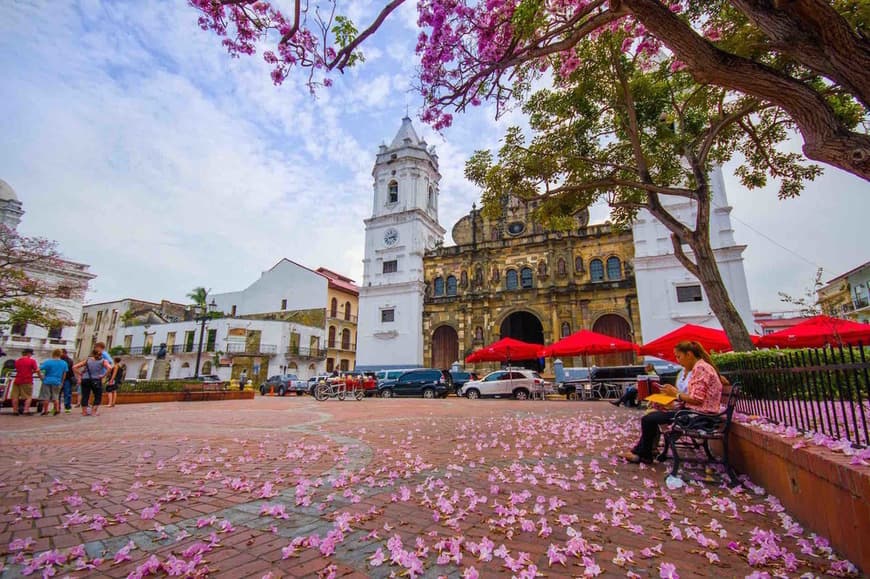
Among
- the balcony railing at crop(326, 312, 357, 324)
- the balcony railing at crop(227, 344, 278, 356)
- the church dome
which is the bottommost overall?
Answer: the balcony railing at crop(227, 344, 278, 356)

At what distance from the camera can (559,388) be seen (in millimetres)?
19219

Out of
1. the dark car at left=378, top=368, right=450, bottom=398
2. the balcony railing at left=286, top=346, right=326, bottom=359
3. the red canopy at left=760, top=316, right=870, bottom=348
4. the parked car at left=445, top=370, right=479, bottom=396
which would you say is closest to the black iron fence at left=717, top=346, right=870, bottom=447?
the red canopy at left=760, top=316, right=870, bottom=348

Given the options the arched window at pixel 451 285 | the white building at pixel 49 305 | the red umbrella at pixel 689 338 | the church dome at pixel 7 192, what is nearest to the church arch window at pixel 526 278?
the arched window at pixel 451 285

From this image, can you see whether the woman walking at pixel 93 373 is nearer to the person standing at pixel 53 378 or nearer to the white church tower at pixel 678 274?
the person standing at pixel 53 378

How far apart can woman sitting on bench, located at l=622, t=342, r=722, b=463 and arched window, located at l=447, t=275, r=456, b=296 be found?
84.4 ft

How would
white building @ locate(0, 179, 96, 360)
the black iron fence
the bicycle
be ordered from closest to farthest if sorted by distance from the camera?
the black iron fence
the bicycle
white building @ locate(0, 179, 96, 360)

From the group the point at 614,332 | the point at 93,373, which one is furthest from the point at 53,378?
the point at 614,332

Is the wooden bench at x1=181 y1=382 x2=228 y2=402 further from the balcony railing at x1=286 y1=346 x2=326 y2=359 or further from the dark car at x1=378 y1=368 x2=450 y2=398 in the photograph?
the balcony railing at x1=286 y1=346 x2=326 y2=359

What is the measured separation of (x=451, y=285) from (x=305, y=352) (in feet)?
53.0

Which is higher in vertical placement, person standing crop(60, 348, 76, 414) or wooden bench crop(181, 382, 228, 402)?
person standing crop(60, 348, 76, 414)

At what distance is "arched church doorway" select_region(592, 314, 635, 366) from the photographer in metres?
24.5

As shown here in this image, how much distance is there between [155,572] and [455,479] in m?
2.74

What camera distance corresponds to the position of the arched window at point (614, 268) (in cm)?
2614

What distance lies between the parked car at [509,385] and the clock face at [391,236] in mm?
15416
